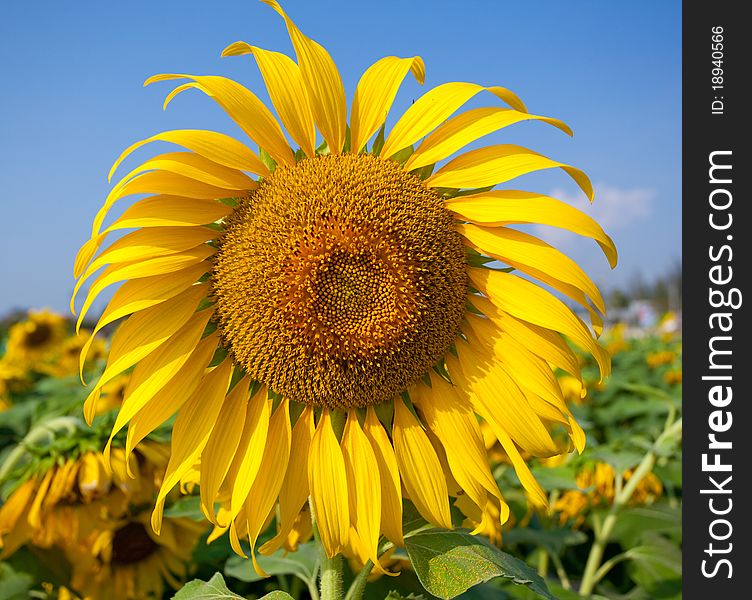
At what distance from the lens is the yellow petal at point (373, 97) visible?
1.71 meters

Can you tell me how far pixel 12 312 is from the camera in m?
19.0

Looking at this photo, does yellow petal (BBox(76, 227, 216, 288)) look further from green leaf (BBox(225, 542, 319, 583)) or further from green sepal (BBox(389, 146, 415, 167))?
green leaf (BBox(225, 542, 319, 583))

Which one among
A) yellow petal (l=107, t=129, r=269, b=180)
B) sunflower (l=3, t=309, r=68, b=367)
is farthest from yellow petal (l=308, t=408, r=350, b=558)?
sunflower (l=3, t=309, r=68, b=367)

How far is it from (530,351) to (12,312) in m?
19.7

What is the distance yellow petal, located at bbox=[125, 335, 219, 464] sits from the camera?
170cm

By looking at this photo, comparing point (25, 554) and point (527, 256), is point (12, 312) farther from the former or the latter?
point (527, 256)

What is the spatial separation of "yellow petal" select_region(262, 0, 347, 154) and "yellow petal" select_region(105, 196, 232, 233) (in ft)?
0.97

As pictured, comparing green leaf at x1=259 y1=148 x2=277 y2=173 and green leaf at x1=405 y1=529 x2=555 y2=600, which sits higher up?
green leaf at x1=259 y1=148 x2=277 y2=173

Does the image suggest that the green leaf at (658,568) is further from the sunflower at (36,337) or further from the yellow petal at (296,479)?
the sunflower at (36,337)

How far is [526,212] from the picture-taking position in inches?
65.3

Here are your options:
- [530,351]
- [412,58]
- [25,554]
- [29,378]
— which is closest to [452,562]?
[530,351]

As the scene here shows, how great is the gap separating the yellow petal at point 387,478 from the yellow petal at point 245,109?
65 cm

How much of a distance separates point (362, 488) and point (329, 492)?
0.24 ft

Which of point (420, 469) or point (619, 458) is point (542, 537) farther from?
point (420, 469)
